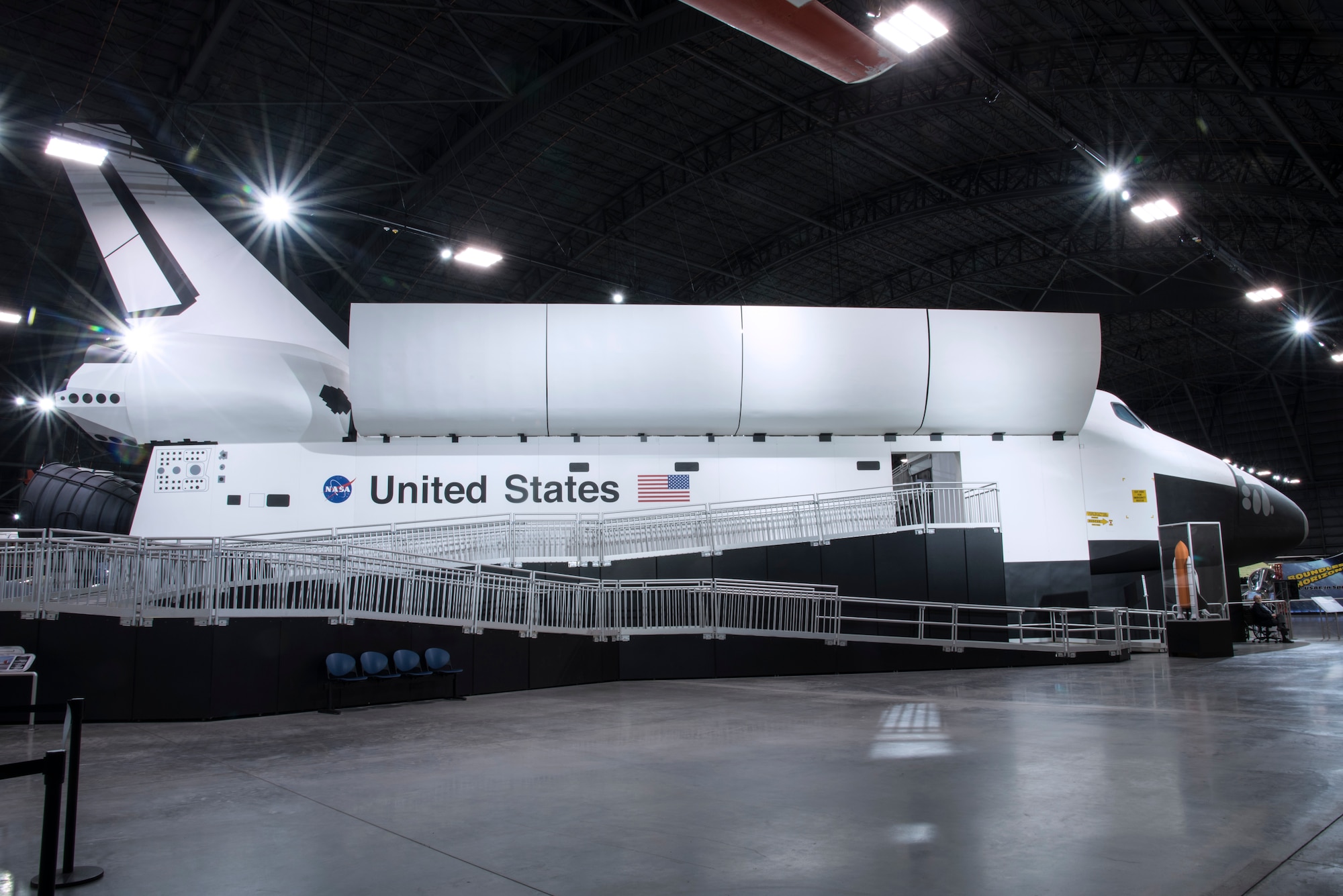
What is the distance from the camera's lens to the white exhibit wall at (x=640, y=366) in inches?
787

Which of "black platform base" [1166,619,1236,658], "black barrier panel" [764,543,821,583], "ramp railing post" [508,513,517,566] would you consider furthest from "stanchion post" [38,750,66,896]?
"black platform base" [1166,619,1236,658]

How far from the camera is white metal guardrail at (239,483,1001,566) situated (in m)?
18.0

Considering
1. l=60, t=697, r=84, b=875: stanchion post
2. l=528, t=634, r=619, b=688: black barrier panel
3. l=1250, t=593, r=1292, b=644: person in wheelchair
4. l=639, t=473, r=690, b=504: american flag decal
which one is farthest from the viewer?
l=1250, t=593, r=1292, b=644: person in wheelchair

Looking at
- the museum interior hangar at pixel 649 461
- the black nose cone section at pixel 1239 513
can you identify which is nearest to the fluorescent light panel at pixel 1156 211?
the museum interior hangar at pixel 649 461

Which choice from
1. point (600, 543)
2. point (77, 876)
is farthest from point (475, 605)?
point (77, 876)

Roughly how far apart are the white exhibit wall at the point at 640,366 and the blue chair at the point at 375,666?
9.01 metres

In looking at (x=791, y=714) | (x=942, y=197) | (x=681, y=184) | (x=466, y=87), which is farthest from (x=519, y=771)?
(x=942, y=197)

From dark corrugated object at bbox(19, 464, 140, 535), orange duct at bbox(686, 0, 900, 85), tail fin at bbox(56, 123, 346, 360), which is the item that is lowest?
→ dark corrugated object at bbox(19, 464, 140, 535)

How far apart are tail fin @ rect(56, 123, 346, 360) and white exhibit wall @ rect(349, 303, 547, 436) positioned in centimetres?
184

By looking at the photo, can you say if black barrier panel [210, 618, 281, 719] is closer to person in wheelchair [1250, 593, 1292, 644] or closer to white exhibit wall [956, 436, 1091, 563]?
white exhibit wall [956, 436, 1091, 563]

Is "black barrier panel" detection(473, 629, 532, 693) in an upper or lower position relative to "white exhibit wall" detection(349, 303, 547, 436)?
lower

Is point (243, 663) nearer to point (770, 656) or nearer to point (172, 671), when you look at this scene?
point (172, 671)

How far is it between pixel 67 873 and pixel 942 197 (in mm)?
31724

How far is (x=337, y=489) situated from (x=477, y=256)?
11108 millimetres
